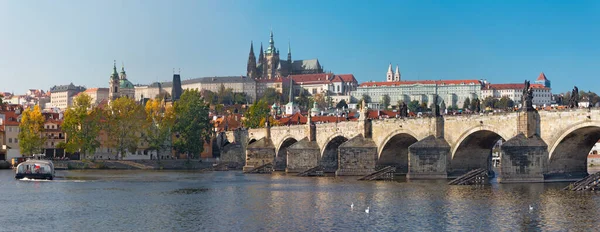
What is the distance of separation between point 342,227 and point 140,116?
69.8 metres

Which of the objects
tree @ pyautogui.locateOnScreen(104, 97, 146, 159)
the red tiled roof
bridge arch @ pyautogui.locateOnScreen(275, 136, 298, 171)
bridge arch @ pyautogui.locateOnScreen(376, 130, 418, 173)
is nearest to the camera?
bridge arch @ pyautogui.locateOnScreen(376, 130, 418, 173)

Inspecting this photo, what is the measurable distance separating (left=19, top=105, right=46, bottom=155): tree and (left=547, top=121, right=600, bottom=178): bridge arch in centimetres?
6383

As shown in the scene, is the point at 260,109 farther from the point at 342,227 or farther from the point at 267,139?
the point at 342,227

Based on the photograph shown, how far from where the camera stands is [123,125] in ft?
338

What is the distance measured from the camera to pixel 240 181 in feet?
240

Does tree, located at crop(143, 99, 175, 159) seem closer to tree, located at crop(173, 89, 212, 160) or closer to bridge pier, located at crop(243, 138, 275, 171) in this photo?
tree, located at crop(173, 89, 212, 160)

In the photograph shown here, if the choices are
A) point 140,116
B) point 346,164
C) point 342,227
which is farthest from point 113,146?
point 342,227

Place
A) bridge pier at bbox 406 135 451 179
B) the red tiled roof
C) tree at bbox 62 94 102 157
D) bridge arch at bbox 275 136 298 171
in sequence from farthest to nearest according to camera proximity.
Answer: the red tiled roof, tree at bbox 62 94 102 157, bridge arch at bbox 275 136 298 171, bridge pier at bbox 406 135 451 179

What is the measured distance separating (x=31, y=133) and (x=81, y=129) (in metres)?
5.69

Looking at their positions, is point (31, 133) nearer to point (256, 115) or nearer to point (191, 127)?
point (191, 127)

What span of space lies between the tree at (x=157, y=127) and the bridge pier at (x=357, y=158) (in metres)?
36.7

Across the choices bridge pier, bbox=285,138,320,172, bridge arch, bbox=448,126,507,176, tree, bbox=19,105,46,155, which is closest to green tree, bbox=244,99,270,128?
tree, bbox=19,105,46,155

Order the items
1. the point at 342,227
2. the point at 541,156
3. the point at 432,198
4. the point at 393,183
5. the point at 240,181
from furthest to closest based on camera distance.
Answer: the point at 240,181 < the point at 393,183 < the point at 541,156 < the point at 432,198 < the point at 342,227

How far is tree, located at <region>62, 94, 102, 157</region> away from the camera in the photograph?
9850 cm
